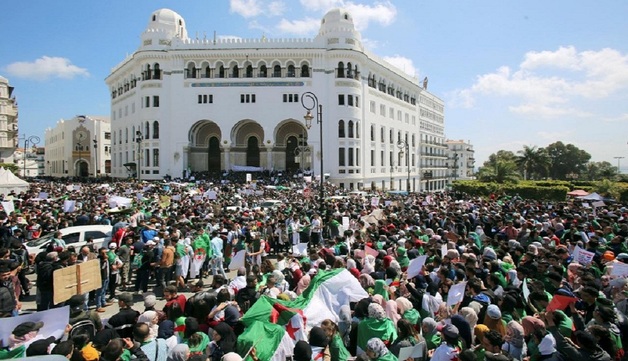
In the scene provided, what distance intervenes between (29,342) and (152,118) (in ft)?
162

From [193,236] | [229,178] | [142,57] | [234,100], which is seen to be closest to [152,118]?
[142,57]

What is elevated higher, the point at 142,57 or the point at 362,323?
the point at 142,57

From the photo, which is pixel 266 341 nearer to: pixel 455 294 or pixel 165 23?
pixel 455 294

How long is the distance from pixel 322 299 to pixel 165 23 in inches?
2122

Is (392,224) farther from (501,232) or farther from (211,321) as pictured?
(211,321)

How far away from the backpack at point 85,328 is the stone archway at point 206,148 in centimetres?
4680

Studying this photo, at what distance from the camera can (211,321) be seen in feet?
20.4

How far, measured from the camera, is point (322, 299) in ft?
23.3

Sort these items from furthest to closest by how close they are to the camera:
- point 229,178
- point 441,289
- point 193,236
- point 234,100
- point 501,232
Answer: point 234,100 < point 229,178 < point 501,232 < point 193,236 < point 441,289

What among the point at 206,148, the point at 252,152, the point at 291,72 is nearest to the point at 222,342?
the point at 291,72

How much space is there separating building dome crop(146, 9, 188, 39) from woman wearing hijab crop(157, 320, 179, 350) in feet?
174

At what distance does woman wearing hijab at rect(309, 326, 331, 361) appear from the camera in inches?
208

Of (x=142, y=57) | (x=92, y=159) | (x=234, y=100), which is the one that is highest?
(x=142, y=57)

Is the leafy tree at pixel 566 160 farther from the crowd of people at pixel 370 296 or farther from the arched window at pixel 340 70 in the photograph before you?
the crowd of people at pixel 370 296
